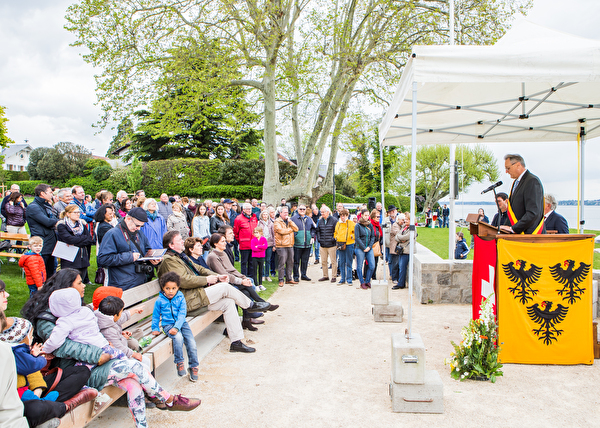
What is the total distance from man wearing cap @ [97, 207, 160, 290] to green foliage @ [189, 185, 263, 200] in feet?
74.6

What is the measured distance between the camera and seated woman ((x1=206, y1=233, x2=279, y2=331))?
6087 mm

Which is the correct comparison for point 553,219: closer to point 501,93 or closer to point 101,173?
point 501,93

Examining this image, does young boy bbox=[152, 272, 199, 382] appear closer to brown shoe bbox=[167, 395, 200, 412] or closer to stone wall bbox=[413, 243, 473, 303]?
brown shoe bbox=[167, 395, 200, 412]

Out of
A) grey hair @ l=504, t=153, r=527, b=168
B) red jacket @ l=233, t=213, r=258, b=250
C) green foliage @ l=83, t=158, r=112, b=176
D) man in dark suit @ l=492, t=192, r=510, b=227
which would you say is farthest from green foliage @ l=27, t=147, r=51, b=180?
grey hair @ l=504, t=153, r=527, b=168

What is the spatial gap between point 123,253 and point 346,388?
10.7 ft

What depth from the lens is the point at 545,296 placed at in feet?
14.4

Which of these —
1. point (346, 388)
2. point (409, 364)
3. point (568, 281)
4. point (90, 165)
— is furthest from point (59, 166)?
point (568, 281)

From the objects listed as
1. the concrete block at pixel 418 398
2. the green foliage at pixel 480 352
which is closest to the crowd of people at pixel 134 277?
the concrete block at pixel 418 398

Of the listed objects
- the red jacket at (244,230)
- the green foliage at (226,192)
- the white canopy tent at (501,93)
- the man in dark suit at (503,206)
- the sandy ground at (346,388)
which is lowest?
the sandy ground at (346,388)

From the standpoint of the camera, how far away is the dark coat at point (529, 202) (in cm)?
456

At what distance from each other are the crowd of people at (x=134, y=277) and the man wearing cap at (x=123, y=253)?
0.04 ft

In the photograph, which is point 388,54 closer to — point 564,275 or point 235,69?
point 235,69

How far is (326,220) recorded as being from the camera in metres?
9.77

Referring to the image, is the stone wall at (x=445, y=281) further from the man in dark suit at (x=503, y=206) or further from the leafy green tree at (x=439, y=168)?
the leafy green tree at (x=439, y=168)
